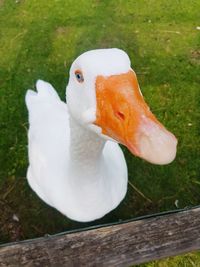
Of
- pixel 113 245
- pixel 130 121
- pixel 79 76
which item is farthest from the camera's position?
pixel 113 245

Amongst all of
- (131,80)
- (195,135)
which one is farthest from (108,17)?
(131,80)

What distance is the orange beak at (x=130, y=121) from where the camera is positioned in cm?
117

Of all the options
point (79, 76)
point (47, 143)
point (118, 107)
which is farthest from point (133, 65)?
point (118, 107)

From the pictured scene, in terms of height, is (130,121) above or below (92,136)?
above

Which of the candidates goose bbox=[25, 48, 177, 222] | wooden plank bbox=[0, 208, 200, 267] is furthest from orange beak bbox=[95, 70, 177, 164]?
wooden plank bbox=[0, 208, 200, 267]

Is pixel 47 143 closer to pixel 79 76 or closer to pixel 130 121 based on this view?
pixel 79 76

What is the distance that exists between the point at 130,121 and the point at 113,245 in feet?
1.89

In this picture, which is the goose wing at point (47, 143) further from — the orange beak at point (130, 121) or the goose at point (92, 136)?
the orange beak at point (130, 121)

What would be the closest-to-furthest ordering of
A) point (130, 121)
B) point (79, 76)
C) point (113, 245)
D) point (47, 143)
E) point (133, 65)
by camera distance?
point (130, 121)
point (79, 76)
point (113, 245)
point (47, 143)
point (133, 65)

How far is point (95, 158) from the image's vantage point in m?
1.86

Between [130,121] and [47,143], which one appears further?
[47,143]

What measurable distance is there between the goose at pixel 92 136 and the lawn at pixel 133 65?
1.02ft

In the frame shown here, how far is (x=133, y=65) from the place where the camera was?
330 centimetres

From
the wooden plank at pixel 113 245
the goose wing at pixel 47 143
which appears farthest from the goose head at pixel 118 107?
the goose wing at pixel 47 143
